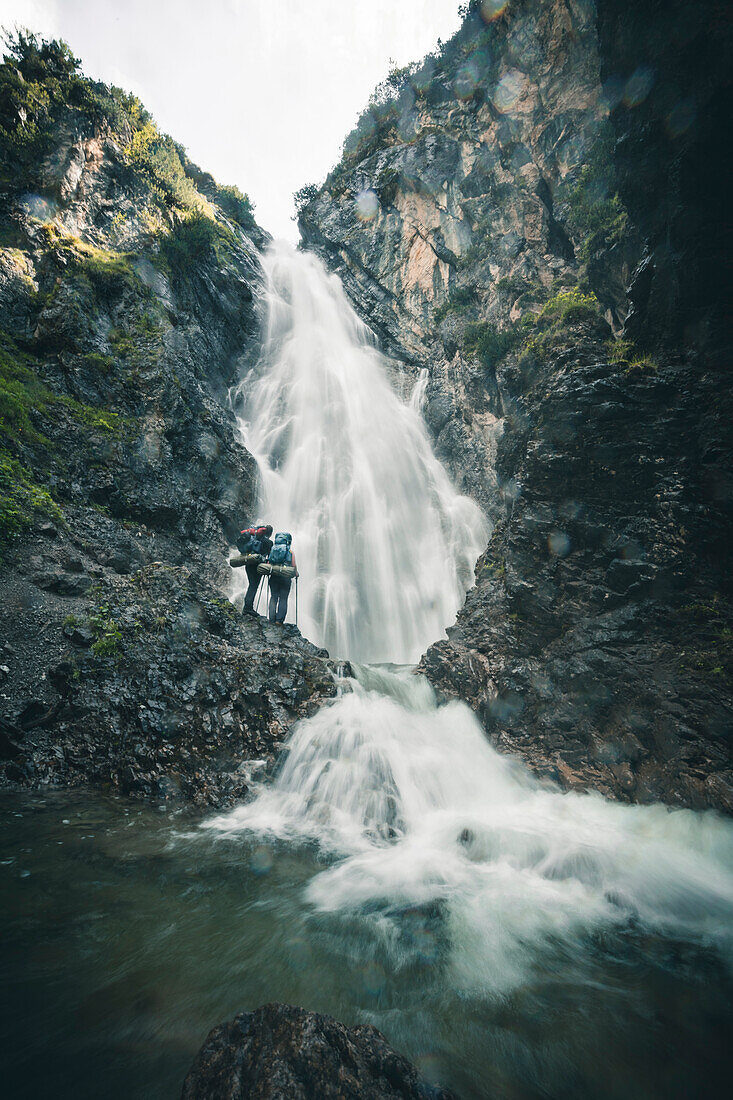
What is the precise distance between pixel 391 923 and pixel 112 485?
10.2 meters

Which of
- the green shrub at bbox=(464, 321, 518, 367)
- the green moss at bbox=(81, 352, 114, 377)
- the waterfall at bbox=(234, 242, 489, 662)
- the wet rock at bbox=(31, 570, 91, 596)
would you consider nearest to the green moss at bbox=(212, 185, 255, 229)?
the waterfall at bbox=(234, 242, 489, 662)

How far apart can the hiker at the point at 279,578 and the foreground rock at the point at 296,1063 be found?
747cm

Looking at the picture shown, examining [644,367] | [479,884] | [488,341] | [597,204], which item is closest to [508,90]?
[597,204]

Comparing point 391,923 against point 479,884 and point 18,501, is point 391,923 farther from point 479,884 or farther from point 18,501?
point 18,501

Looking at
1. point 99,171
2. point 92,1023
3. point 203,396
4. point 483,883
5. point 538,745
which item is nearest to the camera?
point 92,1023

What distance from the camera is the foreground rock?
1.83 m

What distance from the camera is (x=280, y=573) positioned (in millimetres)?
9422

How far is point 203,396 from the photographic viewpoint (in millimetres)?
13586

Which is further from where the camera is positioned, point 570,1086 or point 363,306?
point 363,306

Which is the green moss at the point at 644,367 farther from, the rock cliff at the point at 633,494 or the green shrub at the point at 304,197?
the green shrub at the point at 304,197

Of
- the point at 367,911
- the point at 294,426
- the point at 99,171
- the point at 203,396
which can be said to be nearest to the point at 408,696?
the point at 367,911

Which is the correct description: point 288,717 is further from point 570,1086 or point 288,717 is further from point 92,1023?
point 570,1086

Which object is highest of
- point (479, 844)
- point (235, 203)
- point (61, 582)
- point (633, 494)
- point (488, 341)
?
point (235, 203)

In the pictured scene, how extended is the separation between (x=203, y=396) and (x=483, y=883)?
1451 centimetres
